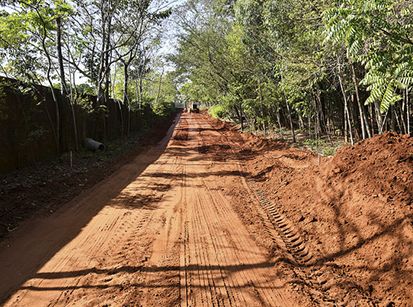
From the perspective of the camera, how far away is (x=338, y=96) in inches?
701

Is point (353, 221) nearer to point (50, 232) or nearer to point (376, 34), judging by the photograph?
point (376, 34)

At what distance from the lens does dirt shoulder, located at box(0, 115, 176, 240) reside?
727 centimetres

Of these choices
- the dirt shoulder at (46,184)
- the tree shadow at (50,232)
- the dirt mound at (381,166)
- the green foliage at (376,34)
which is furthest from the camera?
the dirt shoulder at (46,184)

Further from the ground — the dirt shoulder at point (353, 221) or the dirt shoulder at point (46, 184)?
the dirt shoulder at point (46, 184)

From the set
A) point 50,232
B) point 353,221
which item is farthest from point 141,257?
point 353,221

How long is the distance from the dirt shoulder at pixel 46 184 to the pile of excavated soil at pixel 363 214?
5.35 m

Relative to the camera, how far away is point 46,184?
938 centimetres

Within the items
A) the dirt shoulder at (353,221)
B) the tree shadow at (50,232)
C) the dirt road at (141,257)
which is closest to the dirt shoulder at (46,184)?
the tree shadow at (50,232)

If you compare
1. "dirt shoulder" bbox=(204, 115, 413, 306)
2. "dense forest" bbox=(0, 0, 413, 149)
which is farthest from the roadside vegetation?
"dirt shoulder" bbox=(204, 115, 413, 306)

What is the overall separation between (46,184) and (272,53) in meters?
11.0

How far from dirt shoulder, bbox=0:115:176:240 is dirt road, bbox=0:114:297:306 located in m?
0.46

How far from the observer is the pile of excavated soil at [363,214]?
13.7 feet

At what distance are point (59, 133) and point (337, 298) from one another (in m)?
11.5

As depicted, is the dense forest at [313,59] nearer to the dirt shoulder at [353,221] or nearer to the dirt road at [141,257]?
the dirt shoulder at [353,221]
